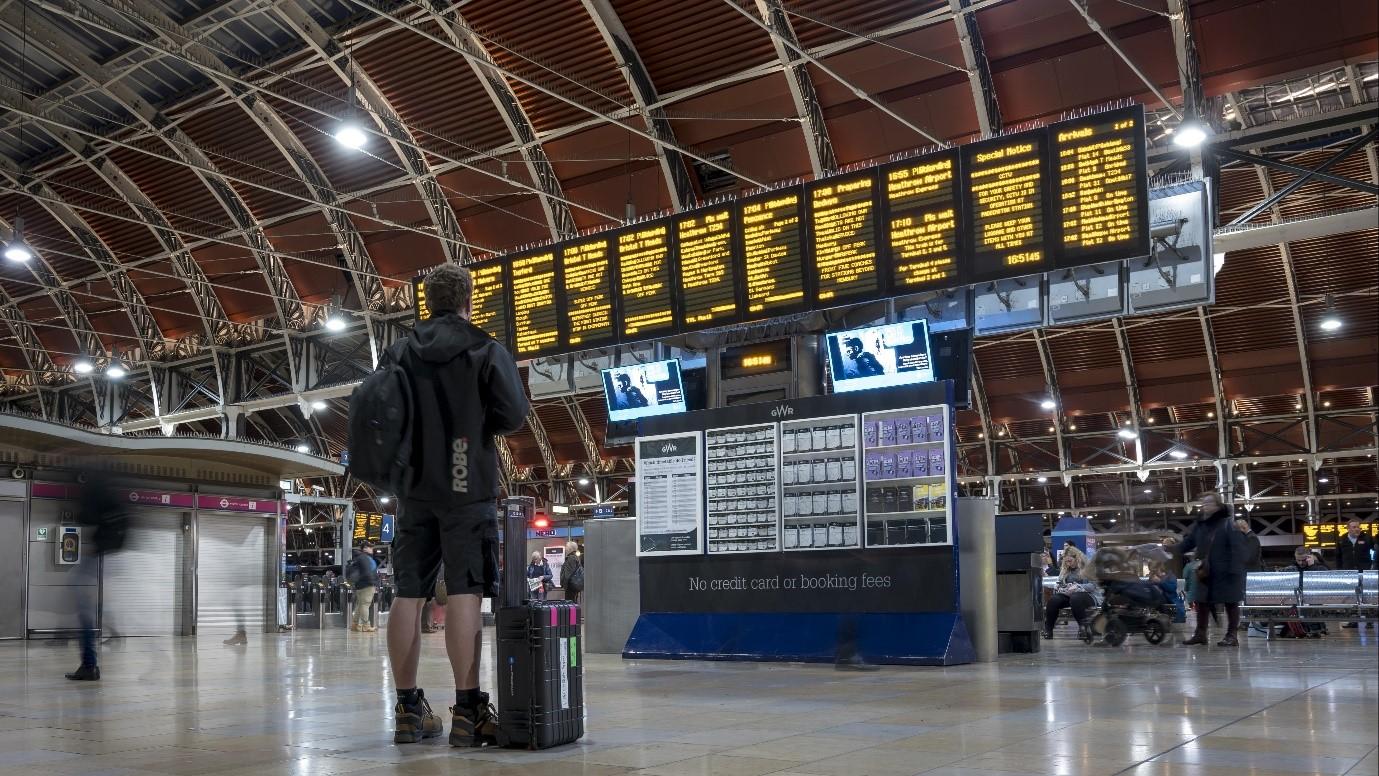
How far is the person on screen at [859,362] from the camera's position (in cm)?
1162

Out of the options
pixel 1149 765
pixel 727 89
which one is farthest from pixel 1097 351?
pixel 1149 765

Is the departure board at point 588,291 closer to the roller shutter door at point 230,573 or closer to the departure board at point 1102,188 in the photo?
the departure board at point 1102,188

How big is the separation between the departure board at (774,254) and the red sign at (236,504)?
13.0m

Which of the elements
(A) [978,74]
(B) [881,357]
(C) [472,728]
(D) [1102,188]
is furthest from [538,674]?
(A) [978,74]

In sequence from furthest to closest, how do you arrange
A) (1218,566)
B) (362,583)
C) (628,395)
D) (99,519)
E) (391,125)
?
(391,125) < (362,583) < (628,395) < (1218,566) < (99,519)

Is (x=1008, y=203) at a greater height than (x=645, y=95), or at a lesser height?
lesser

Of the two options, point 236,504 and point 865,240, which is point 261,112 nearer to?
point 236,504

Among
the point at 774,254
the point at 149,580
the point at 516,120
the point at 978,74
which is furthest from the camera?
the point at 516,120

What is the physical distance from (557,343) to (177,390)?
93.2 ft

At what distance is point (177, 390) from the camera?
1508 inches

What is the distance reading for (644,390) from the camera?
43.8ft

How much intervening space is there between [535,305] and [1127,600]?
7.62 m

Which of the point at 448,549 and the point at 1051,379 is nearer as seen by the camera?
the point at 448,549

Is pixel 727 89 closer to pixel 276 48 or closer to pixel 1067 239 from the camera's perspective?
pixel 276 48
